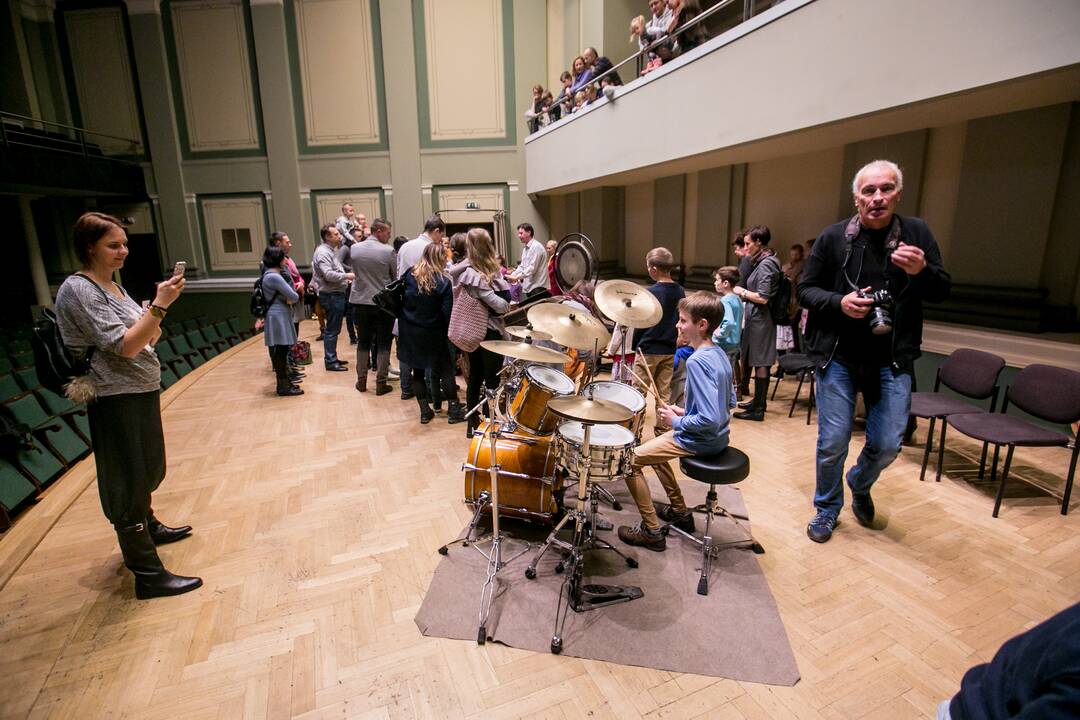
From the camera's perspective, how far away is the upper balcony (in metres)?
2.85

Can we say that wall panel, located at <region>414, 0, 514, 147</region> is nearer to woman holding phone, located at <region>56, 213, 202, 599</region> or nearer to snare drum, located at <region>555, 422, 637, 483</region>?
woman holding phone, located at <region>56, 213, 202, 599</region>

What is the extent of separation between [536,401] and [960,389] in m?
3.12

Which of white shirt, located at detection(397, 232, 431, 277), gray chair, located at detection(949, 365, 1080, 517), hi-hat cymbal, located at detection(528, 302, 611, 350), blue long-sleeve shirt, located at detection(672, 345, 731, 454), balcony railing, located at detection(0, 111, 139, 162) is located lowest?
gray chair, located at detection(949, 365, 1080, 517)

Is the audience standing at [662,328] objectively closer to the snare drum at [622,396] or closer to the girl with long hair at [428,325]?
the snare drum at [622,396]

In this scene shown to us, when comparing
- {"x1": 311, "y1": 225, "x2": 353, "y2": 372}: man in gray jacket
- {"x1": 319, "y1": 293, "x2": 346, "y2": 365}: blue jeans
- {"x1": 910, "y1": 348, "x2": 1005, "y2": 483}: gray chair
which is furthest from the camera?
{"x1": 319, "y1": 293, "x2": 346, "y2": 365}: blue jeans

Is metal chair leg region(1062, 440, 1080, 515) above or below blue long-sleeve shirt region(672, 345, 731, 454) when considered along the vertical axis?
below

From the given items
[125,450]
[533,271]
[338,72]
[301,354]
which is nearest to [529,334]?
[125,450]

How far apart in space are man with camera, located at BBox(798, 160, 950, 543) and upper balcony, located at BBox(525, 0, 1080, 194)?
3.65 feet

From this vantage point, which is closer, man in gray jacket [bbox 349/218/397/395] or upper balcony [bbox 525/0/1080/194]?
upper balcony [bbox 525/0/1080/194]

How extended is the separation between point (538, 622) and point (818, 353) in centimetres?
195

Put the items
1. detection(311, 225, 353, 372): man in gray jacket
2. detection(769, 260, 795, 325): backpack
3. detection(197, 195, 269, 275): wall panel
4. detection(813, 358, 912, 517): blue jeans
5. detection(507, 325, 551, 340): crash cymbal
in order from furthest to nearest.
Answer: detection(197, 195, 269, 275): wall panel
detection(311, 225, 353, 372): man in gray jacket
detection(769, 260, 795, 325): backpack
detection(813, 358, 912, 517): blue jeans
detection(507, 325, 551, 340): crash cymbal

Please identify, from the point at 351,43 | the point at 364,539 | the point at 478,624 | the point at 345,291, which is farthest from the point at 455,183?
the point at 478,624

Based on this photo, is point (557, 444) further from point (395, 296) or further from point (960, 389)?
point (960, 389)

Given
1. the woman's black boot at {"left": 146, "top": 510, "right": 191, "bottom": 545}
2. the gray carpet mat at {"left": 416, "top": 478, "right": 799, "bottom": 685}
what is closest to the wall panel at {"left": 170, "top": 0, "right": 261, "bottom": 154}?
the woman's black boot at {"left": 146, "top": 510, "right": 191, "bottom": 545}
